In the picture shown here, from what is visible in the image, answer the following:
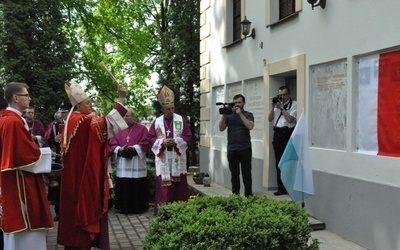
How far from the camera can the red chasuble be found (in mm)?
4883

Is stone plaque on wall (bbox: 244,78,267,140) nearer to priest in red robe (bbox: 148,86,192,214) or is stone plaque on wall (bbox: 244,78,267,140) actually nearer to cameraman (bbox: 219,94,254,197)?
cameraman (bbox: 219,94,254,197)

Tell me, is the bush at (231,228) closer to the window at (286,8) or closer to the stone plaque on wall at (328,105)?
the stone plaque on wall at (328,105)

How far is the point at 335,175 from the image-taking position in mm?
6773

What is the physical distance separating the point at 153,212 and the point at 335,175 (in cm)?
407

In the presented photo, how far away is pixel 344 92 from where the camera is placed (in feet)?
22.3

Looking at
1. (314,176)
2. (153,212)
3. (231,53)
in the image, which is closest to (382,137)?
(314,176)

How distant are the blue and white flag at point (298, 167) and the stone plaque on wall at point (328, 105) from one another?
48cm

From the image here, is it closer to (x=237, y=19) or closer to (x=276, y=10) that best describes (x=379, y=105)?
(x=276, y=10)

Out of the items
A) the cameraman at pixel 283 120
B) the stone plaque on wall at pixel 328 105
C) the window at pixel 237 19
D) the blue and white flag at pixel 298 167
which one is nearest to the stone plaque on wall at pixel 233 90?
the window at pixel 237 19

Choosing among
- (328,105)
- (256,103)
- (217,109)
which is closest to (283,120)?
(328,105)

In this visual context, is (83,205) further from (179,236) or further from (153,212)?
(153,212)

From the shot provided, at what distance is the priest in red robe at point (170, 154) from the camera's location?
8594 millimetres

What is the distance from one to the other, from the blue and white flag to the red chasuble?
3.55 metres

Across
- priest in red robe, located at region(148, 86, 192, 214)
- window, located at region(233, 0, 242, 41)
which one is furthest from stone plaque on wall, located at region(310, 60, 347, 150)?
window, located at region(233, 0, 242, 41)
